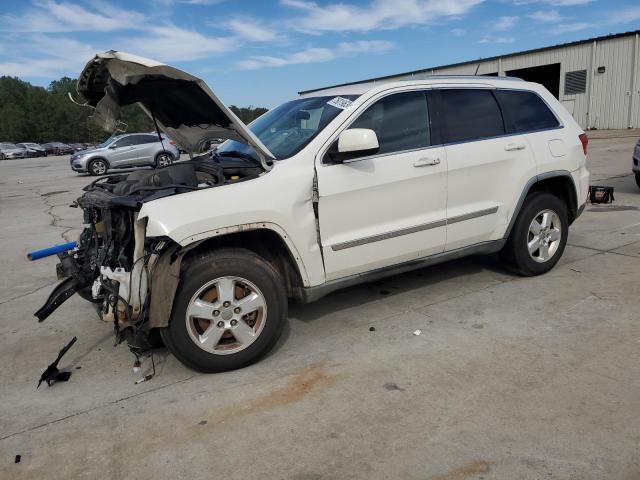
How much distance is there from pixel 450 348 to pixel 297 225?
138 centimetres

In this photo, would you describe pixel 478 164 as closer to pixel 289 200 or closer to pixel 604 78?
pixel 289 200

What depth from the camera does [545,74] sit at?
36.7m

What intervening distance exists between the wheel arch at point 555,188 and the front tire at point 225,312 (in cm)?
244

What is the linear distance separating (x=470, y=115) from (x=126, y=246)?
118 inches

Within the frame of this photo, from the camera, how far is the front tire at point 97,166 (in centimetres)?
2134

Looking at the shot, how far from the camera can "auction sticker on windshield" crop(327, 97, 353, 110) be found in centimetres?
391

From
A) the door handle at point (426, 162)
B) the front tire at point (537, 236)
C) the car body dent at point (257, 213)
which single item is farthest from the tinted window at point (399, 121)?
the front tire at point (537, 236)

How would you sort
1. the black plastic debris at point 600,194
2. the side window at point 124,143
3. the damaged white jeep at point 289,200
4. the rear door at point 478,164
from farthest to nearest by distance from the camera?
the side window at point 124,143
the black plastic debris at point 600,194
the rear door at point 478,164
the damaged white jeep at point 289,200

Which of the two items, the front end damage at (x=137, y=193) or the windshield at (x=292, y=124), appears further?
the windshield at (x=292, y=124)

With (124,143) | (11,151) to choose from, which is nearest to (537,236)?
(124,143)

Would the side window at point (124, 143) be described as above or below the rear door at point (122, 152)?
above

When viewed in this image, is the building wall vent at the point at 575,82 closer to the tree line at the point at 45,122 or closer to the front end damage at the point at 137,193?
the front end damage at the point at 137,193

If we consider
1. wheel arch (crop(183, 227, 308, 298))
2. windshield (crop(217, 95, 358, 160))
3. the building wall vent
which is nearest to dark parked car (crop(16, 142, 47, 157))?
the building wall vent

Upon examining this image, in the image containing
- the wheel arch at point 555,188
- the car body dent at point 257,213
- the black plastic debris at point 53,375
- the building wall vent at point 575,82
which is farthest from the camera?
the building wall vent at point 575,82
